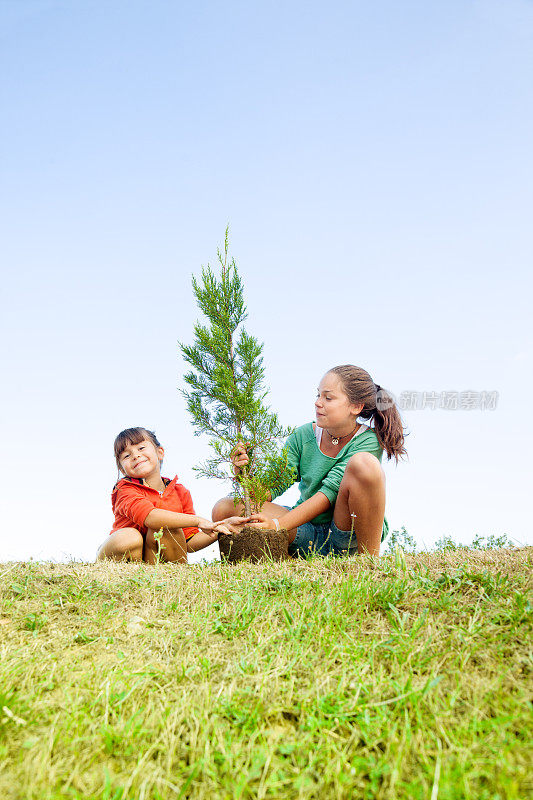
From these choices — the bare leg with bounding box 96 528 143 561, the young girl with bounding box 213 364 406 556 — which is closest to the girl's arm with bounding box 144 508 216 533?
the bare leg with bounding box 96 528 143 561

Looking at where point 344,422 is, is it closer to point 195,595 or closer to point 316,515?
point 316,515

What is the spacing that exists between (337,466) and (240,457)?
42.8 inches

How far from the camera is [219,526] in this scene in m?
5.77

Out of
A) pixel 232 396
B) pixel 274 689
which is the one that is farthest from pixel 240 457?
pixel 274 689

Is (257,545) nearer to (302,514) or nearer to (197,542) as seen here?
(302,514)

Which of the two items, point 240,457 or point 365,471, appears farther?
point 240,457

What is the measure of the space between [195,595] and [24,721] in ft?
5.57

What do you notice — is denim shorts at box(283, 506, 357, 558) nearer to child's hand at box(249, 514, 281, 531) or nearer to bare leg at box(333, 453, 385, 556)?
bare leg at box(333, 453, 385, 556)

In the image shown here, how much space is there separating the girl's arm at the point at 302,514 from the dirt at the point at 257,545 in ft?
0.52

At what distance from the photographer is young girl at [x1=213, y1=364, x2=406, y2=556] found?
18.6 feet

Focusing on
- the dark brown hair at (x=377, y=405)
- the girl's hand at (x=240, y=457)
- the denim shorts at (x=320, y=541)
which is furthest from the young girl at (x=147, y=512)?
the dark brown hair at (x=377, y=405)

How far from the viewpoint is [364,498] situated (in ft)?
17.8

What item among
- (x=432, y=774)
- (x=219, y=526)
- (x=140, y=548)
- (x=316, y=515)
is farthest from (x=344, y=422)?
(x=432, y=774)

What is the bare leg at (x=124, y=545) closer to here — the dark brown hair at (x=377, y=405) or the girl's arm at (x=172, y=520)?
the girl's arm at (x=172, y=520)
